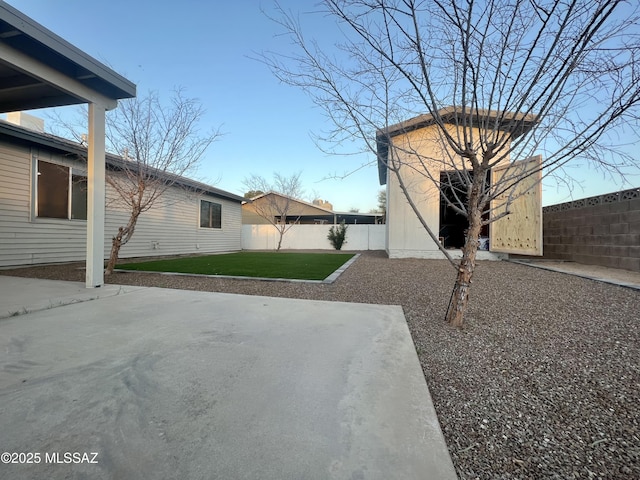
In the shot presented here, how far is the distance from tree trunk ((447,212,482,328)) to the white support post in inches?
215

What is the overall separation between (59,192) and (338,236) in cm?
1296

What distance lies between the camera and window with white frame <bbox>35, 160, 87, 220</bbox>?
7613 mm

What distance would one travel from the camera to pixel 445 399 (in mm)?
1952

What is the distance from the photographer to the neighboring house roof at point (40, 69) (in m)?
3.45

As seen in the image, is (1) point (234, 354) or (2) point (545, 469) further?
(1) point (234, 354)

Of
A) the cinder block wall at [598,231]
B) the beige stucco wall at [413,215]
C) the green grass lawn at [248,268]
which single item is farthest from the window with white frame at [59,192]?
the cinder block wall at [598,231]

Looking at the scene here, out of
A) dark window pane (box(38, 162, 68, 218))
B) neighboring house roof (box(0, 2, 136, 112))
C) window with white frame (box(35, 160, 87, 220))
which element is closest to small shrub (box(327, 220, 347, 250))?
window with white frame (box(35, 160, 87, 220))

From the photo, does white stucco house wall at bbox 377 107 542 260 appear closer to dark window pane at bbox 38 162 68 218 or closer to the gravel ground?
the gravel ground

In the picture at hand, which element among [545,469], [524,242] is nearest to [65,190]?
[545,469]

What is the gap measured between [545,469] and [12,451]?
2.46 m

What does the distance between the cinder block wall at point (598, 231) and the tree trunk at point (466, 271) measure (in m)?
6.79

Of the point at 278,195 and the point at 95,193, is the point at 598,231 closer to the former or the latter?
the point at 95,193

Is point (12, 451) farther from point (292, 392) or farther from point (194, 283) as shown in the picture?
point (194, 283)

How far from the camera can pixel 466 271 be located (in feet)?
10.8
